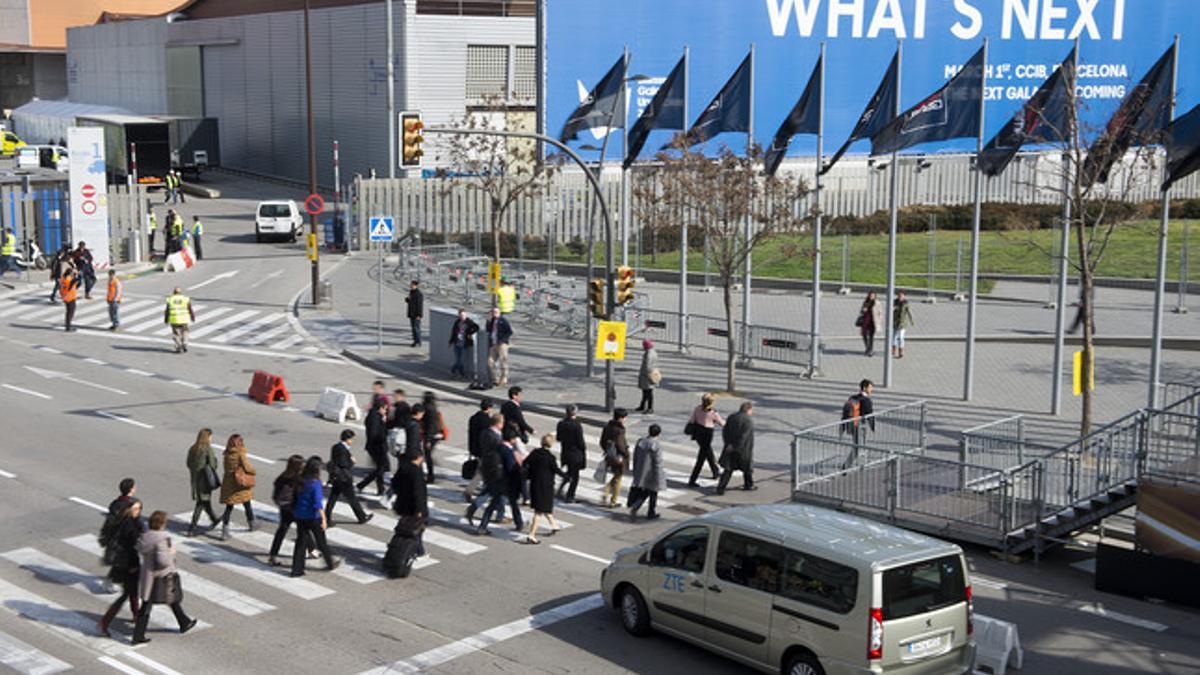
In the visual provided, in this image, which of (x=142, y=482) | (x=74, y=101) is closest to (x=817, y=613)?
(x=142, y=482)

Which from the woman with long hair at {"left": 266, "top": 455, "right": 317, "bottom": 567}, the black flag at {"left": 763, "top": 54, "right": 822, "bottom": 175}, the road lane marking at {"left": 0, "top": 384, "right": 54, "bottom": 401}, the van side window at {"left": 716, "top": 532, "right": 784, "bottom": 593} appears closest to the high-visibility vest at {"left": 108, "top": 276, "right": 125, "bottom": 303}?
the road lane marking at {"left": 0, "top": 384, "right": 54, "bottom": 401}

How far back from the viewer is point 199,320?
38.4 meters

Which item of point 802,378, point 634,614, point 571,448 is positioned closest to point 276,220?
point 802,378

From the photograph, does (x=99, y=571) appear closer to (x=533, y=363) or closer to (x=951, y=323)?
(x=533, y=363)

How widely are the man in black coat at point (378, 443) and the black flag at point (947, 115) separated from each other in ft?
42.0

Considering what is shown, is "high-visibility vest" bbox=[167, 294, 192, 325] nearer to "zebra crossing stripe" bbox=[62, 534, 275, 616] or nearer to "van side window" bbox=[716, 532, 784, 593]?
"zebra crossing stripe" bbox=[62, 534, 275, 616]

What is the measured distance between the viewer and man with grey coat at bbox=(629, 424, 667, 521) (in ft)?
62.9

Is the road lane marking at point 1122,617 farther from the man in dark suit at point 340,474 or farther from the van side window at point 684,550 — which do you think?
the man in dark suit at point 340,474

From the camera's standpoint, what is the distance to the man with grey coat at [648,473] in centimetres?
1917

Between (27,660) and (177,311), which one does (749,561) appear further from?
(177,311)

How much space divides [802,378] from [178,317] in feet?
49.1

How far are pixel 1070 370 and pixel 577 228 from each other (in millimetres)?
25966

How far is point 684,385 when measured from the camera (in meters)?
30.0

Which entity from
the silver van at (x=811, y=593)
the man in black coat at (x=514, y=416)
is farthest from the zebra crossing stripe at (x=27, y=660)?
the man in black coat at (x=514, y=416)
